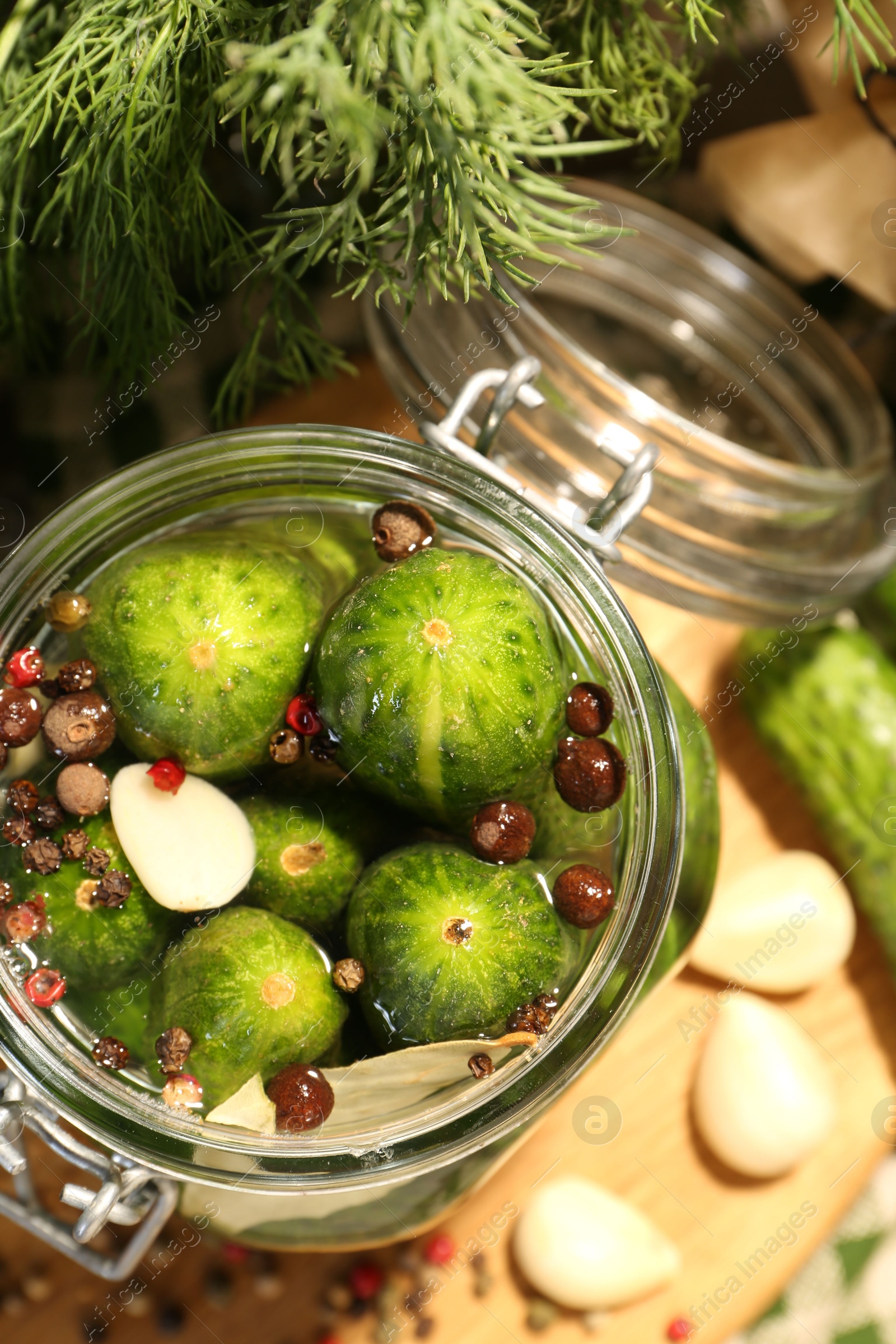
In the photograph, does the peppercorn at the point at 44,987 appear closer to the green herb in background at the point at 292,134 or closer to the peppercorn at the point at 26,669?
the peppercorn at the point at 26,669

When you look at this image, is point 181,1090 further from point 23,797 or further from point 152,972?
point 23,797

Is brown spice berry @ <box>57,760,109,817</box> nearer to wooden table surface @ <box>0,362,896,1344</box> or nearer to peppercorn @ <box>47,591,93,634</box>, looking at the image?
peppercorn @ <box>47,591,93,634</box>

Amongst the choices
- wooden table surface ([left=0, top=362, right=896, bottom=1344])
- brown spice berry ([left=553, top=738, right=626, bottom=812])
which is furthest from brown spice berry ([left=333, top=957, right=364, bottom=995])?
wooden table surface ([left=0, top=362, right=896, bottom=1344])

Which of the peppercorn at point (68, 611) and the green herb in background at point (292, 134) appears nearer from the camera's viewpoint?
the green herb in background at point (292, 134)

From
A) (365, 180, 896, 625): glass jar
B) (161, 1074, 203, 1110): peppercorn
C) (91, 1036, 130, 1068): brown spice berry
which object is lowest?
(91, 1036, 130, 1068): brown spice berry

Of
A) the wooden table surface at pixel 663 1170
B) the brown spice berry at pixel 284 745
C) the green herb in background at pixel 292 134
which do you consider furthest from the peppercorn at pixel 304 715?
the wooden table surface at pixel 663 1170

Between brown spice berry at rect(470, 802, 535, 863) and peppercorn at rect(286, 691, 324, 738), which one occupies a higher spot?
peppercorn at rect(286, 691, 324, 738)

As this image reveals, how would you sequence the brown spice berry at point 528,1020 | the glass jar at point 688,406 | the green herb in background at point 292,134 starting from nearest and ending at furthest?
1. the green herb in background at point 292,134
2. the brown spice berry at point 528,1020
3. the glass jar at point 688,406

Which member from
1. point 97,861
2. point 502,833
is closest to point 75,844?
point 97,861
